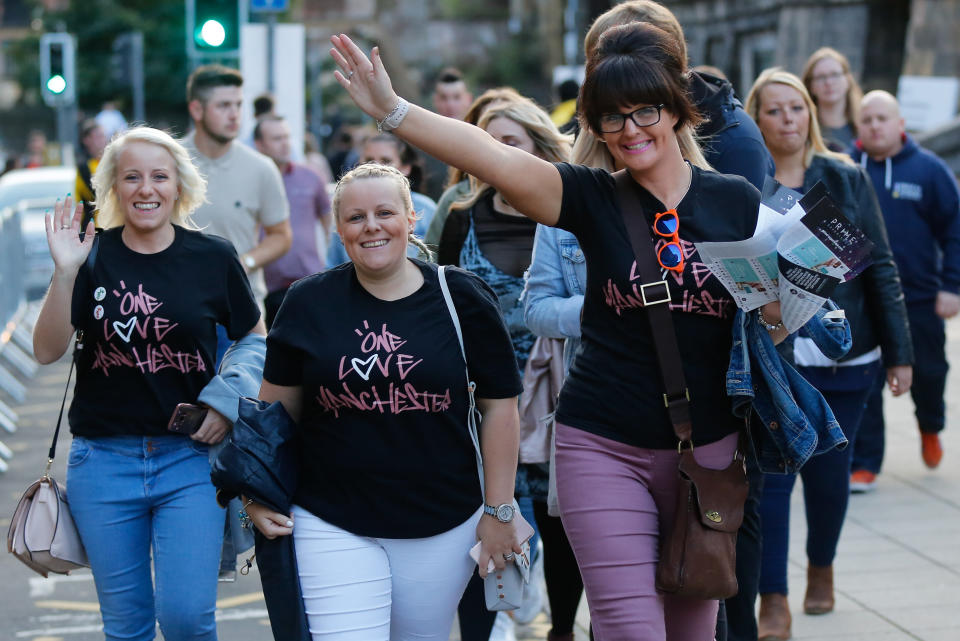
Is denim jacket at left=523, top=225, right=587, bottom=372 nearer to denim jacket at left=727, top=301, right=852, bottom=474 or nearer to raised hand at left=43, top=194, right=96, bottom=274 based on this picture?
denim jacket at left=727, top=301, right=852, bottom=474

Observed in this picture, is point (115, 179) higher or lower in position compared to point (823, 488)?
higher

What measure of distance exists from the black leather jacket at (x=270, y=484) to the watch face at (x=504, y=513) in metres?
0.57

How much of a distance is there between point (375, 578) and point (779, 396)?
1.17 m

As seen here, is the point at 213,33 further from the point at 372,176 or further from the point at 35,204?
the point at 372,176

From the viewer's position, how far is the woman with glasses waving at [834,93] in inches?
309

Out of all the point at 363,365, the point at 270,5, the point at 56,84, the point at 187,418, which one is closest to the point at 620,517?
the point at 363,365

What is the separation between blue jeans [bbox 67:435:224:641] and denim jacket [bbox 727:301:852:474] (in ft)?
5.66

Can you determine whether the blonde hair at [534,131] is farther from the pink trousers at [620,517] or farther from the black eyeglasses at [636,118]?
the pink trousers at [620,517]

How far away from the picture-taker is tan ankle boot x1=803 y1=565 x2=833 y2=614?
5496 mm

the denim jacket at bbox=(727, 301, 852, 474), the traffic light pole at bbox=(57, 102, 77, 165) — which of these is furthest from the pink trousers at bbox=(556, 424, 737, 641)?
the traffic light pole at bbox=(57, 102, 77, 165)

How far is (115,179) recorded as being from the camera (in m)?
4.45

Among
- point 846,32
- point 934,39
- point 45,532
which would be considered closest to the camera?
point 45,532

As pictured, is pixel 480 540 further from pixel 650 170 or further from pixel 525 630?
pixel 525 630

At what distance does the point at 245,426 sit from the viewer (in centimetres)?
364
